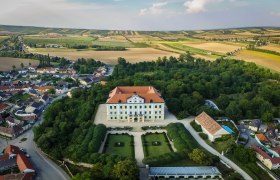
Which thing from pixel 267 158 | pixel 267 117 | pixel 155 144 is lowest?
pixel 155 144

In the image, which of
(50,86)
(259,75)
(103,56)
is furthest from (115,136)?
(103,56)

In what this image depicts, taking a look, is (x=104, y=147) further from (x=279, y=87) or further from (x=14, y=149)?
(x=279, y=87)

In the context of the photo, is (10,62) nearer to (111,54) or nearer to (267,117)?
(111,54)

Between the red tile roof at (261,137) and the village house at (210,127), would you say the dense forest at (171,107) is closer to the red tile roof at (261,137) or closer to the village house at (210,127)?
the village house at (210,127)

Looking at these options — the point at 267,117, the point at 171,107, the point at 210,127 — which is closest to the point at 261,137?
the point at 267,117

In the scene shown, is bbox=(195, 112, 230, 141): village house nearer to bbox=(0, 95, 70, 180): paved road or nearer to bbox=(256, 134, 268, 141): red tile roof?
bbox=(256, 134, 268, 141): red tile roof
